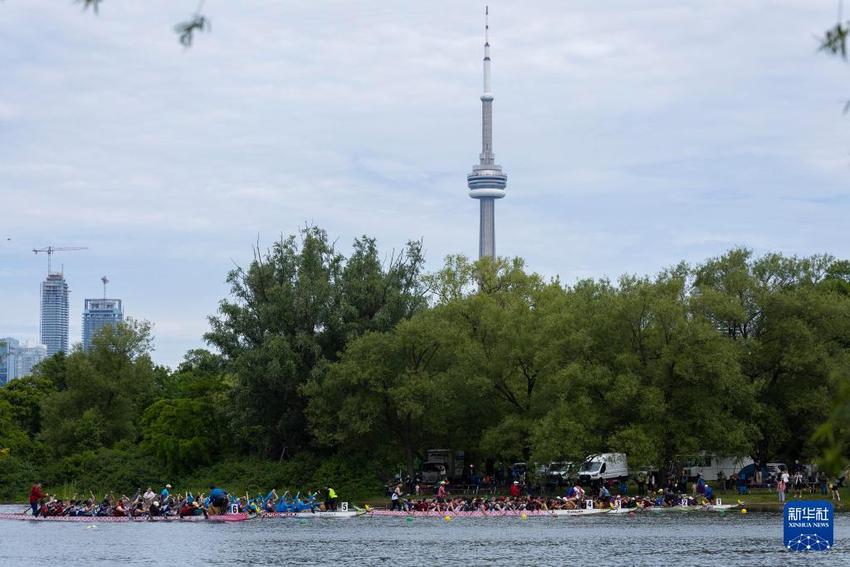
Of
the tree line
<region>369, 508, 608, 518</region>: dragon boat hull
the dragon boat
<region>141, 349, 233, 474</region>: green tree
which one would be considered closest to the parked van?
the tree line

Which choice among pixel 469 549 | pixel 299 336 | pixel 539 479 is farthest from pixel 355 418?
pixel 469 549

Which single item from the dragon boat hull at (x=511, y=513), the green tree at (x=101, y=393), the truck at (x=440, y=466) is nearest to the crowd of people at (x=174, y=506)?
the dragon boat hull at (x=511, y=513)

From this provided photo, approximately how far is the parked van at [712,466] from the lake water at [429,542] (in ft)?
38.2

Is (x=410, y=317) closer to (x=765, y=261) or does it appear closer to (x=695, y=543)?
(x=765, y=261)

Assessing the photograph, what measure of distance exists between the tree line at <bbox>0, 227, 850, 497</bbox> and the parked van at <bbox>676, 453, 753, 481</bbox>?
1876 mm

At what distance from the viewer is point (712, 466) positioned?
75562mm

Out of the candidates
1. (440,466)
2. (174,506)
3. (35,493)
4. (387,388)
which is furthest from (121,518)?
(440,466)

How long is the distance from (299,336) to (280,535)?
27.7 meters

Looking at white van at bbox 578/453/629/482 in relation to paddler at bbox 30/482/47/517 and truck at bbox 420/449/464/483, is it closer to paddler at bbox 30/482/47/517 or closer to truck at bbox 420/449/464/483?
truck at bbox 420/449/464/483

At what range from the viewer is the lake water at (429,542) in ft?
124

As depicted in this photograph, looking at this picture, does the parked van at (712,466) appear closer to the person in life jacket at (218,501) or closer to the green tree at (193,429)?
the person in life jacket at (218,501)

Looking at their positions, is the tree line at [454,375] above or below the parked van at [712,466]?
above

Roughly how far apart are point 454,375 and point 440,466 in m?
10.7

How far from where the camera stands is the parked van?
69.9 metres
